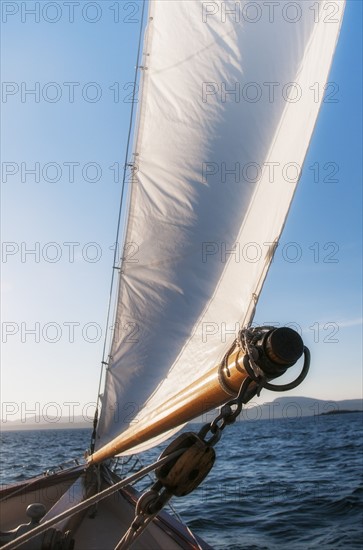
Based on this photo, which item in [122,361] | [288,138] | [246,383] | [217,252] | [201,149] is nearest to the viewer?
[246,383]

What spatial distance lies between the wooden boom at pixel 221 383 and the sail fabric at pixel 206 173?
23.0 inches

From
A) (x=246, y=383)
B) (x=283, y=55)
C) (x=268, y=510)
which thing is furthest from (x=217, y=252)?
(x=268, y=510)

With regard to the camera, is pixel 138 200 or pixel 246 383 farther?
pixel 138 200

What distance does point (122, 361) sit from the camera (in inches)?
202

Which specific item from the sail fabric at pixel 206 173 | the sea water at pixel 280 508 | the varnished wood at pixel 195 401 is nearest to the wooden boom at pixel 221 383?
the varnished wood at pixel 195 401

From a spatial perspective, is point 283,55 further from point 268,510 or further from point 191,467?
point 268,510

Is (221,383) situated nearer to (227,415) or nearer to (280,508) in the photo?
(227,415)

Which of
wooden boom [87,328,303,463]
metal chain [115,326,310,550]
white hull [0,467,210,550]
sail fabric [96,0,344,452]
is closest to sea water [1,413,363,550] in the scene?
white hull [0,467,210,550]

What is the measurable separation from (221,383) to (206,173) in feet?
8.46

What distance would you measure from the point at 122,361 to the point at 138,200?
6.56 feet

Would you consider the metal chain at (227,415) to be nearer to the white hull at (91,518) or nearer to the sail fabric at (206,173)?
A: the sail fabric at (206,173)

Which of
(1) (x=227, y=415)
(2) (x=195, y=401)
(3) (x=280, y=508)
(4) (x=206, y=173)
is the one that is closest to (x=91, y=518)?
(2) (x=195, y=401)

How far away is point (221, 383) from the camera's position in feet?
6.66

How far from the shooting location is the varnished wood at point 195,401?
197cm
